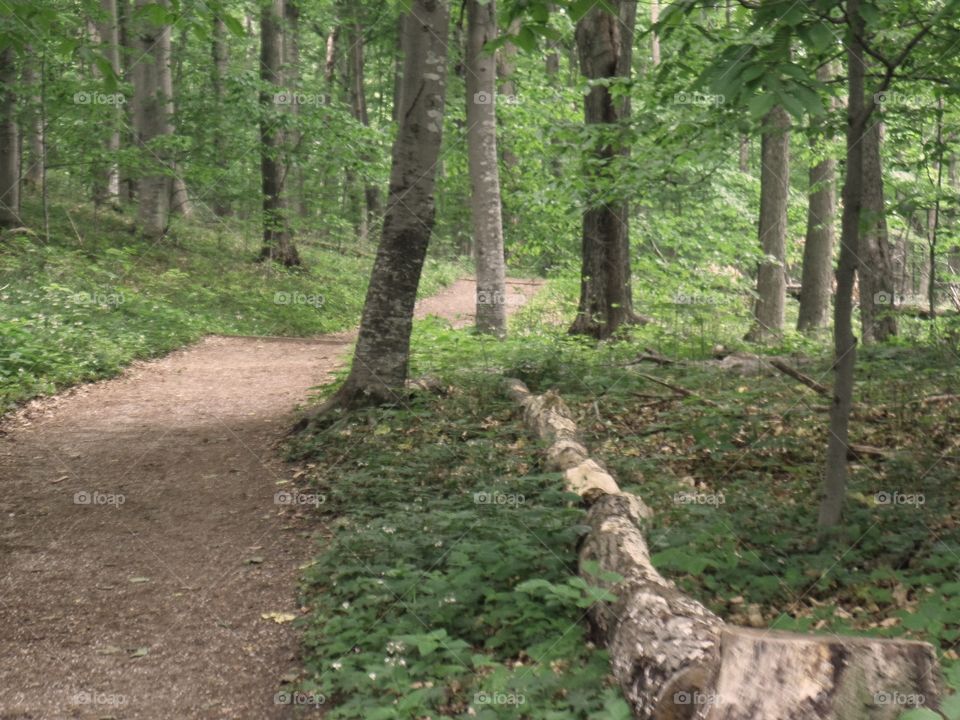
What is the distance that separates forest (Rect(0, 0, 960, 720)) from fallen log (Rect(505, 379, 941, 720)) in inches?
0.5

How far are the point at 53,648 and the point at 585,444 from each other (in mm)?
4356

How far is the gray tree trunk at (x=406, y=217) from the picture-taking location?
8352 millimetres

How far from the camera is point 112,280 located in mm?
15609

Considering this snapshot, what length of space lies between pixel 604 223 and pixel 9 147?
12.5 metres

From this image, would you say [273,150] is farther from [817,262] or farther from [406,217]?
[817,262]

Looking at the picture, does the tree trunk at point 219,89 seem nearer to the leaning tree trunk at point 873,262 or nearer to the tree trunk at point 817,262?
the tree trunk at point 817,262

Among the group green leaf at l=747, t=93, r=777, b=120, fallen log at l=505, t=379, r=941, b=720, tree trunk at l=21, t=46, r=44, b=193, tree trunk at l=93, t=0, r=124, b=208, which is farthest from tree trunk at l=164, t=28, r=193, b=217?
fallen log at l=505, t=379, r=941, b=720

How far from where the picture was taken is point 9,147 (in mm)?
16375

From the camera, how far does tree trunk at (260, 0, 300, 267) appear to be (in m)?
17.8

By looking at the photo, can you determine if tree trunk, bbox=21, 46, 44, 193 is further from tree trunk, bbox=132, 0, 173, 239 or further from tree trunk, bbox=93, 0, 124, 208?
tree trunk, bbox=132, 0, 173, 239

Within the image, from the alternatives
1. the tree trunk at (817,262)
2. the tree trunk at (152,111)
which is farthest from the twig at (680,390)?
the tree trunk at (152,111)

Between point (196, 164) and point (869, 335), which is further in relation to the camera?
point (196, 164)

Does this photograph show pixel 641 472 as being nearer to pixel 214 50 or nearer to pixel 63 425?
pixel 63 425

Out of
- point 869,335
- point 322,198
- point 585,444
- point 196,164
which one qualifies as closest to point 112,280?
point 196,164
